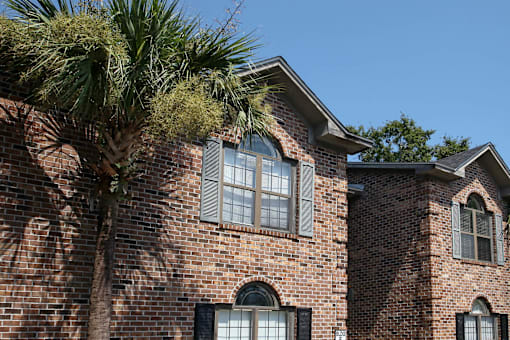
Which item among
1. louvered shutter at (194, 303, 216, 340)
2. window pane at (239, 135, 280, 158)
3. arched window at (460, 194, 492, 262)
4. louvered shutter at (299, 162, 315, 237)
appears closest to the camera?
louvered shutter at (194, 303, 216, 340)

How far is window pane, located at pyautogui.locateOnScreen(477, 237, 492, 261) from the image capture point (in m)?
16.7

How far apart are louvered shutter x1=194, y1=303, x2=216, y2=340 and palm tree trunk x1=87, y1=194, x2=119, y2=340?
2.52 meters

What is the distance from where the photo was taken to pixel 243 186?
11.4 metres

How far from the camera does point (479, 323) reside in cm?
1600

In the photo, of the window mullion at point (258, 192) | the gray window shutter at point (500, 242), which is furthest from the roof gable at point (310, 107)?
the gray window shutter at point (500, 242)

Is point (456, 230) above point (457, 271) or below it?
above

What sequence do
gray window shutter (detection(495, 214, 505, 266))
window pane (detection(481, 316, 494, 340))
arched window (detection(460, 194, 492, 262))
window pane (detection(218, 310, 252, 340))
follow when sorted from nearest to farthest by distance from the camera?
window pane (detection(218, 310, 252, 340)) → window pane (detection(481, 316, 494, 340)) → arched window (detection(460, 194, 492, 262)) → gray window shutter (detection(495, 214, 505, 266))

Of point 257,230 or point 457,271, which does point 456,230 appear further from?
point 257,230

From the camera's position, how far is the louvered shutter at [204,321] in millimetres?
10039

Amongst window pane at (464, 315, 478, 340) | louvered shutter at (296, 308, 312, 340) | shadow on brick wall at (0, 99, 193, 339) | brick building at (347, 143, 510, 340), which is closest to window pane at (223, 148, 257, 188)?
shadow on brick wall at (0, 99, 193, 339)

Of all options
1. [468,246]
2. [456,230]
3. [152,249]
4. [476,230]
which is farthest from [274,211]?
[476,230]

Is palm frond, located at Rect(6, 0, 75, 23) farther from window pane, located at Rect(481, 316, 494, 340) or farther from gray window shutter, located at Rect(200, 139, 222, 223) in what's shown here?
window pane, located at Rect(481, 316, 494, 340)

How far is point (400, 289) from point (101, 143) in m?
9.93

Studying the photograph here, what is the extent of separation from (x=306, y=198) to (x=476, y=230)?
22.8ft
